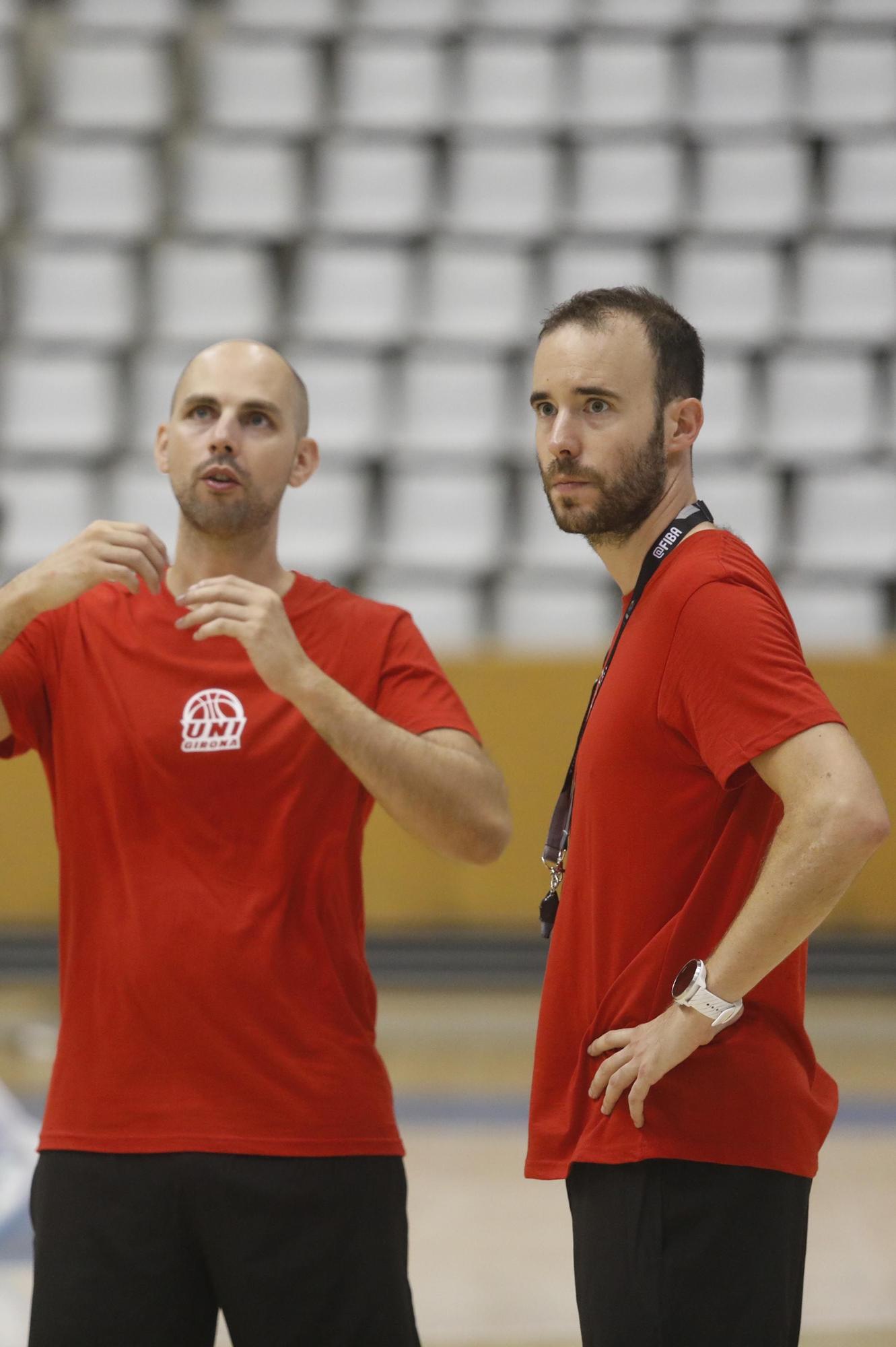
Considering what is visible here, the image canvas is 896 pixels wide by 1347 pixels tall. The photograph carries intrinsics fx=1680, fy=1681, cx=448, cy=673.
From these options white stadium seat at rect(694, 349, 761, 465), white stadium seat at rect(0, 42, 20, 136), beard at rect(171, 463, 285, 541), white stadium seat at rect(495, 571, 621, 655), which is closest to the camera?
beard at rect(171, 463, 285, 541)

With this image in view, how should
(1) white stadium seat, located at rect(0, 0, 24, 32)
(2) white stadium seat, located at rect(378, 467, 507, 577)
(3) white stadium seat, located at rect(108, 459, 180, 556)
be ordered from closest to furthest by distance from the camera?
(3) white stadium seat, located at rect(108, 459, 180, 556) → (2) white stadium seat, located at rect(378, 467, 507, 577) → (1) white stadium seat, located at rect(0, 0, 24, 32)

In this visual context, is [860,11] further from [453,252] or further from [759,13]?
[453,252]

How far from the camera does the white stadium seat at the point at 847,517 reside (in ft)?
26.3

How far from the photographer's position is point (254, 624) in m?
2.27

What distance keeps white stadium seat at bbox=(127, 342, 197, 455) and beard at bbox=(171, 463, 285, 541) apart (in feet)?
18.9

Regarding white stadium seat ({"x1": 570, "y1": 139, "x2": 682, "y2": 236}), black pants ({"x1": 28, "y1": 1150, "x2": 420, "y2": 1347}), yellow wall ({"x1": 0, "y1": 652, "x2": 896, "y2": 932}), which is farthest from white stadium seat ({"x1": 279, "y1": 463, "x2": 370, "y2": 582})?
black pants ({"x1": 28, "y1": 1150, "x2": 420, "y2": 1347})

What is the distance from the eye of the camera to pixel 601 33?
9914 mm

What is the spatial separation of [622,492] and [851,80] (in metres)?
8.58

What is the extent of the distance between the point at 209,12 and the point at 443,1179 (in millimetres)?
7757

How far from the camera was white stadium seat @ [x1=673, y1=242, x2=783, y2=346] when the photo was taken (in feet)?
29.1

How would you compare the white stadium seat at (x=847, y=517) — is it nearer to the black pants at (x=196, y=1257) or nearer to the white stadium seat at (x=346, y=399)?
the white stadium seat at (x=346, y=399)

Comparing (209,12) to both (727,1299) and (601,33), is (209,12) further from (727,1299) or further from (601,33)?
(727,1299)

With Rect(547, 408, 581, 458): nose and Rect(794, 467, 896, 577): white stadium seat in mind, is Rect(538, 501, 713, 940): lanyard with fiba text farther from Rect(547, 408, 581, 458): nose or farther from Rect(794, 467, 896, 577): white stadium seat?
Rect(794, 467, 896, 577): white stadium seat

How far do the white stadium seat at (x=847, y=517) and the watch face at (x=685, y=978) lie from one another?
20.3 ft
